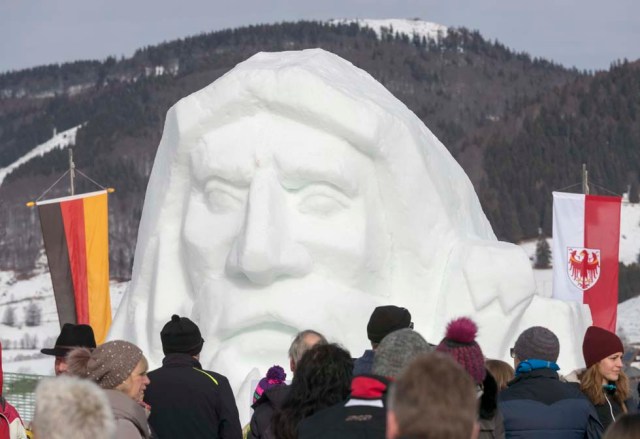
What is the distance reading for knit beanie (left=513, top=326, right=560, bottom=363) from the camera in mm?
5727

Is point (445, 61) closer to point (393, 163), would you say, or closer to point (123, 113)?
point (123, 113)

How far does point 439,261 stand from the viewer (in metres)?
10.3

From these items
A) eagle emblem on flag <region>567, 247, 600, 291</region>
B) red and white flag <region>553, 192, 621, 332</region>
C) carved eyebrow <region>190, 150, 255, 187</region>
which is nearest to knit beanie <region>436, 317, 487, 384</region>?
carved eyebrow <region>190, 150, 255, 187</region>

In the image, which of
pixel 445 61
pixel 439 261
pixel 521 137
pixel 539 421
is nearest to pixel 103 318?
pixel 439 261

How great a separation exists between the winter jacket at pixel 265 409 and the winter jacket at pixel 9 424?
1.10m

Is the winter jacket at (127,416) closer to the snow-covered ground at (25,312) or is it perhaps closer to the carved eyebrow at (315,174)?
the carved eyebrow at (315,174)

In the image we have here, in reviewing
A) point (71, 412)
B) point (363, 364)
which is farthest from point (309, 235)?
point (71, 412)

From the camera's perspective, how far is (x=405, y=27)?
186000 millimetres

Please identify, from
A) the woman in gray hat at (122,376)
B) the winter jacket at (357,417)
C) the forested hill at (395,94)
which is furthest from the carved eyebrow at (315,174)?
the forested hill at (395,94)

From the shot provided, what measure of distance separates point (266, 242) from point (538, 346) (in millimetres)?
4007

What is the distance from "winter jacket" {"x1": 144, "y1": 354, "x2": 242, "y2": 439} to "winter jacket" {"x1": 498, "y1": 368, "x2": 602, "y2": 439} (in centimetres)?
138

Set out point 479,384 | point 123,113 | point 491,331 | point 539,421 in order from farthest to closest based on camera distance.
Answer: point 123,113 → point 491,331 → point 539,421 → point 479,384

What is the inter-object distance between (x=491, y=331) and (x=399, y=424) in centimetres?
689

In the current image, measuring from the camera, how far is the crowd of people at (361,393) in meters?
3.27
